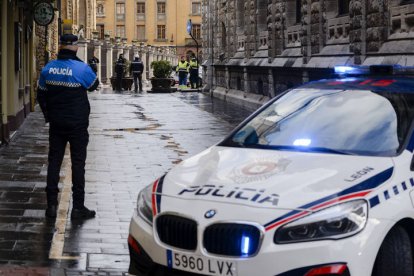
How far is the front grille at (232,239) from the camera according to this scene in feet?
16.7

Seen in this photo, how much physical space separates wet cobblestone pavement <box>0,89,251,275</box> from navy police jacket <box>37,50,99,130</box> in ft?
3.34

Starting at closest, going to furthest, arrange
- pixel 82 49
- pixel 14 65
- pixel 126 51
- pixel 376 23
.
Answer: pixel 376 23 < pixel 14 65 < pixel 82 49 < pixel 126 51

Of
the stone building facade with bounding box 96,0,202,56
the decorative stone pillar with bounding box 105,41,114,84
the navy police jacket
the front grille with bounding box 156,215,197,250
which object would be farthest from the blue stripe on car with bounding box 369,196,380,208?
the stone building facade with bounding box 96,0,202,56

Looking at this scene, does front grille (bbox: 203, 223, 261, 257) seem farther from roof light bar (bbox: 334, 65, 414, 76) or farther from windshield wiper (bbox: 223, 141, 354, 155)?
roof light bar (bbox: 334, 65, 414, 76)

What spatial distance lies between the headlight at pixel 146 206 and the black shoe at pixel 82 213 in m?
3.06

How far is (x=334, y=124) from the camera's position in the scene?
642 cm

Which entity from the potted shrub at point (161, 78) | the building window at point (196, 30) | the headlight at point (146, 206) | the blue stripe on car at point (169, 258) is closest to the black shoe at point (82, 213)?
the headlight at point (146, 206)

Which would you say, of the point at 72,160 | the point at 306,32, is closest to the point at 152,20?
the point at 306,32

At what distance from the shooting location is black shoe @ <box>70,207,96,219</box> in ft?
29.5

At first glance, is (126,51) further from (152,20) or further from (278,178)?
(278,178)

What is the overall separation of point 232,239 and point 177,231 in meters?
0.42

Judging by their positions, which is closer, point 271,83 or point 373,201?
point 373,201

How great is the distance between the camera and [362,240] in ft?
16.5

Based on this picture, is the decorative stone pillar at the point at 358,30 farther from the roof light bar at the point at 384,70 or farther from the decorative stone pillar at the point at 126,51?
the decorative stone pillar at the point at 126,51
